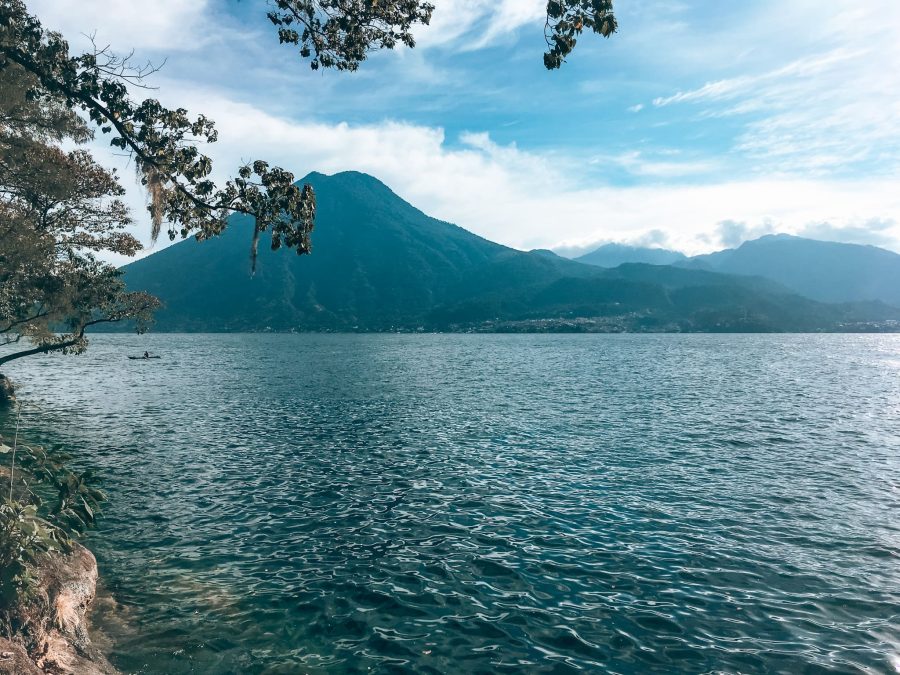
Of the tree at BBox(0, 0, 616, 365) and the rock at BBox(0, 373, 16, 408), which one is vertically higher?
the tree at BBox(0, 0, 616, 365)

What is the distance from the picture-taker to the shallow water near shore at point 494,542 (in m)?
14.1

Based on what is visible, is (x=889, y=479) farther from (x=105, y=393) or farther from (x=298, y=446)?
(x=105, y=393)

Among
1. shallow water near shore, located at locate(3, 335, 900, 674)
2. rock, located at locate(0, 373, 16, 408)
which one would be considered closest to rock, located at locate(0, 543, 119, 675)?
shallow water near shore, located at locate(3, 335, 900, 674)

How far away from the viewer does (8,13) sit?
13.1m

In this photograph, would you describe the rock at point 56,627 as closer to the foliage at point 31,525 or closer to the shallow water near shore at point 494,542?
the foliage at point 31,525

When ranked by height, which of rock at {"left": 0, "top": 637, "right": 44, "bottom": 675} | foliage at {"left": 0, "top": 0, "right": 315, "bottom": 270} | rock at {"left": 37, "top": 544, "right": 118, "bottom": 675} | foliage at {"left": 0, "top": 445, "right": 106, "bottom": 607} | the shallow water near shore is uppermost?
foliage at {"left": 0, "top": 0, "right": 315, "bottom": 270}

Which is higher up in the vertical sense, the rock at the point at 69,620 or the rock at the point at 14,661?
the rock at the point at 14,661

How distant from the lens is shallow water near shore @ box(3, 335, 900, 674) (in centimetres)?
1412

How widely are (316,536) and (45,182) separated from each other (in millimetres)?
28105

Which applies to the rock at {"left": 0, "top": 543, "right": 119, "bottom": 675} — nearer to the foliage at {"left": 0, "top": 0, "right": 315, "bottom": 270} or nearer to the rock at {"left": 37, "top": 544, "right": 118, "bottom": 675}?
the rock at {"left": 37, "top": 544, "right": 118, "bottom": 675}

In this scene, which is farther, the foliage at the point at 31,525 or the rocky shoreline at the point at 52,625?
the foliage at the point at 31,525

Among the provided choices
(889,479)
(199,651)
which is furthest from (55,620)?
(889,479)

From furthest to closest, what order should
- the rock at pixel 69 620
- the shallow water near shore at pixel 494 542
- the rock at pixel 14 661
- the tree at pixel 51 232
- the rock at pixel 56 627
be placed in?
1. the tree at pixel 51 232
2. the shallow water near shore at pixel 494 542
3. the rock at pixel 69 620
4. the rock at pixel 56 627
5. the rock at pixel 14 661

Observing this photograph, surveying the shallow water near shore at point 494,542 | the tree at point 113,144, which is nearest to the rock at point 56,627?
the shallow water near shore at point 494,542
